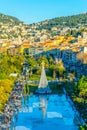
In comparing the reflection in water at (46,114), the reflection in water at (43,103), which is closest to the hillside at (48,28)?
the reflection in water at (43,103)

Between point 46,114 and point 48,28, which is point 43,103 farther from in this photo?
point 48,28

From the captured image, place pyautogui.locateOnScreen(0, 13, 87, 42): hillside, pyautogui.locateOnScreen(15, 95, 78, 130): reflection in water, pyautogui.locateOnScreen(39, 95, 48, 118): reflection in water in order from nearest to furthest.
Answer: pyautogui.locateOnScreen(15, 95, 78, 130): reflection in water, pyautogui.locateOnScreen(39, 95, 48, 118): reflection in water, pyautogui.locateOnScreen(0, 13, 87, 42): hillside

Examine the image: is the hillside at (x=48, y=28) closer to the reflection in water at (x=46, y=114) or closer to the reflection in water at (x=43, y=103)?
the reflection in water at (x=43, y=103)

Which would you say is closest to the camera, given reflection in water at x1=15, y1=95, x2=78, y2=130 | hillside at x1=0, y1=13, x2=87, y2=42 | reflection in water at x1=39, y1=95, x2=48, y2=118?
reflection in water at x1=15, y1=95, x2=78, y2=130

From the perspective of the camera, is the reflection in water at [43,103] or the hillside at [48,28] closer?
the reflection in water at [43,103]

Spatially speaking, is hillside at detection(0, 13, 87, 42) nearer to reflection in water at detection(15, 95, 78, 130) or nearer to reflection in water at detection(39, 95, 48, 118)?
reflection in water at detection(39, 95, 48, 118)

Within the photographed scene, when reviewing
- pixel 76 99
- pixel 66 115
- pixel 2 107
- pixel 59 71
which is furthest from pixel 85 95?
pixel 59 71

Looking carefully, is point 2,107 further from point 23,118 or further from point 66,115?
point 66,115

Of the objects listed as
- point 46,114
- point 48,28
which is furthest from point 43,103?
point 48,28

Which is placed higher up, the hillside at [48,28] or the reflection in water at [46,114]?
the hillside at [48,28]

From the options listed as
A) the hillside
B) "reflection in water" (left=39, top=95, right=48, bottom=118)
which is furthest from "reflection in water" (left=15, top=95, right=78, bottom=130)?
the hillside

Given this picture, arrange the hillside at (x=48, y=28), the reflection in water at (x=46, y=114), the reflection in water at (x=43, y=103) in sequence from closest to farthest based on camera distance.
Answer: the reflection in water at (x=46, y=114) < the reflection in water at (x=43, y=103) < the hillside at (x=48, y=28)
